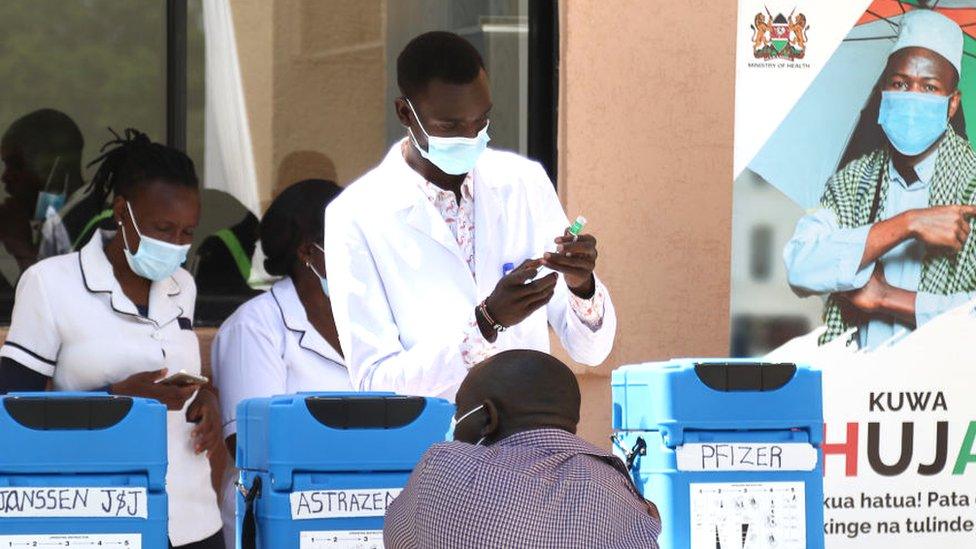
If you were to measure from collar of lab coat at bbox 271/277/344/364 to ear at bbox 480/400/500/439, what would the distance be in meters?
1.91

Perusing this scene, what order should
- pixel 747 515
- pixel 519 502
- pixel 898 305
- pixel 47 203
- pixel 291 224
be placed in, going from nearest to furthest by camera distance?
pixel 519 502 < pixel 747 515 < pixel 898 305 < pixel 291 224 < pixel 47 203

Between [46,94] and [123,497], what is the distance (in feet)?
8.14

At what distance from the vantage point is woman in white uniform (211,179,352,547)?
16.2 ft

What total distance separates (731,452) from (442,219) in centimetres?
85

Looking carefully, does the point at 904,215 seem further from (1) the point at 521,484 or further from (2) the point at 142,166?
(1) the point at 521,484

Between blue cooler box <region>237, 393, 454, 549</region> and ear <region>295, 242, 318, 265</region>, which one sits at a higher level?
ear <region>295, 242, 318, 265</region>

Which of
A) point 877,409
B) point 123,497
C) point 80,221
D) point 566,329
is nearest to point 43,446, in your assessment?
point 123,497

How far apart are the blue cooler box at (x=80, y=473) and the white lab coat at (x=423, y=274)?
64cm

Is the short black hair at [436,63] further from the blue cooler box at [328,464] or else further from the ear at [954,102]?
the ear at [954,102]

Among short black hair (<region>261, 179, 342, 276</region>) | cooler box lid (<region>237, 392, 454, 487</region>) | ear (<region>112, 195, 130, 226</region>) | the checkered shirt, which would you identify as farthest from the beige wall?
the checkered shirt

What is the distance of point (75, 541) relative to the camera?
130 inches

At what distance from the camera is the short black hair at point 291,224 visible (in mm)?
5205

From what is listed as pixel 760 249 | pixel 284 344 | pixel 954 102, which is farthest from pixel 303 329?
pixel 954 102

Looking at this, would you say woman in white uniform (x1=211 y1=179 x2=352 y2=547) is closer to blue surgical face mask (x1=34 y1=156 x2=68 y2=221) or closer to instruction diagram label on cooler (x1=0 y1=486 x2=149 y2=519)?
blue surgical face mask (x1=34 y1=156 x2=68 y2=221)
